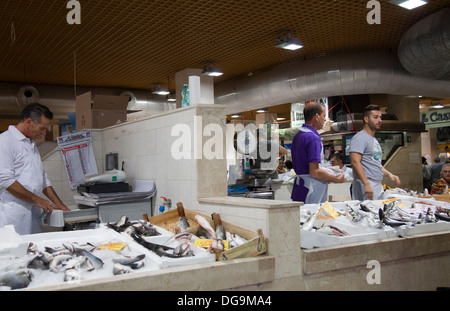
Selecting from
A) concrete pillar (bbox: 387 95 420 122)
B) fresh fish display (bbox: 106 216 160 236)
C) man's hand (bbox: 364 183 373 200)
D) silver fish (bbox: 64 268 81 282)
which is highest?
concrete pillar (bbox: 387 95 420 122)

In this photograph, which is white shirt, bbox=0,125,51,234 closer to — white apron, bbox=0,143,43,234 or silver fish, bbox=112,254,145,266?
white apron, bbox=0,143,43,234

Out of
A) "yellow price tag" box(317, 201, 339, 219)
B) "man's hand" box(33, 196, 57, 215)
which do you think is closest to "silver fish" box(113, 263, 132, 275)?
"yellow price tag" box(317, 201, 339, 219)

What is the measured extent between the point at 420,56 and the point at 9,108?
7288mm

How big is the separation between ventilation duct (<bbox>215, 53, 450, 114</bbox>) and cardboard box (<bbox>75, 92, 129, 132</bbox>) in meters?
3.33

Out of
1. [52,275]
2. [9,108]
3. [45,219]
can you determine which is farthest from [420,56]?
[9,108]

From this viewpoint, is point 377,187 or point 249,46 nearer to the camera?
point 377,187

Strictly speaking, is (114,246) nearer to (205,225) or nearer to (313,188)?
(205,225)

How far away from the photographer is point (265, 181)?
17.5ft

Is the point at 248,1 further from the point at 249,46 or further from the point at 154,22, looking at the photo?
the point at 249,46

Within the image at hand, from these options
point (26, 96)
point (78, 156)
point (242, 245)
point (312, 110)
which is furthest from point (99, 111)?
point (26, 96)

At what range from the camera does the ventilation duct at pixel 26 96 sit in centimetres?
796

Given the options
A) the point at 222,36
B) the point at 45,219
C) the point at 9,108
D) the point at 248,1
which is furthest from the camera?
the point at 9,108

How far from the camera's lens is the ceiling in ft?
16.6

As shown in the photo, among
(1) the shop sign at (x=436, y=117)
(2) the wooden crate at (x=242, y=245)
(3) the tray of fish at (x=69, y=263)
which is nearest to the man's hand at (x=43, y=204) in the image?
(3) the tray of fish at (x=69, y=263)
